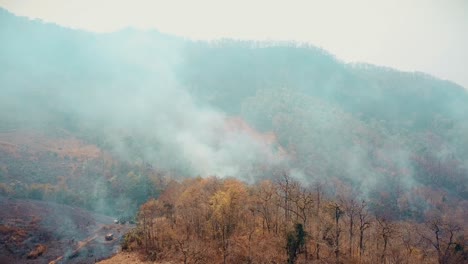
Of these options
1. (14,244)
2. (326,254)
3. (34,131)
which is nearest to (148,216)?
(14,244)

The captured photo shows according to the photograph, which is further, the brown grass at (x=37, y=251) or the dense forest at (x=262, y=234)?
the brown grass at (x=37, y=251)

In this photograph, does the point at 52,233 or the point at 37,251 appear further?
the point at 52,233

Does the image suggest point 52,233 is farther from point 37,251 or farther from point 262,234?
point 262,234

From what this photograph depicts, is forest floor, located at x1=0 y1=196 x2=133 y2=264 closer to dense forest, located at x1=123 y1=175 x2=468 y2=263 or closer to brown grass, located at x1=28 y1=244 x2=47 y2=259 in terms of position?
brown grass, located at x1=28 y1=244 x2=47 y2=259

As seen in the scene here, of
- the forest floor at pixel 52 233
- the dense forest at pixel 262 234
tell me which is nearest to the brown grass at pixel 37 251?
the forest floor at pixel 52 233

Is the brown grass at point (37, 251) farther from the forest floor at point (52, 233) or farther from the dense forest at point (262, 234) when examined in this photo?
the dense forest at point (262, 234)

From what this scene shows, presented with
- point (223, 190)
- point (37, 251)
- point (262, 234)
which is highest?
point (223, 190)

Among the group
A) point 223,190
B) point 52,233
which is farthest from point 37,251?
point 223,190

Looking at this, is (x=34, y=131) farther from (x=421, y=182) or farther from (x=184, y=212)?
(x=421, y=182)

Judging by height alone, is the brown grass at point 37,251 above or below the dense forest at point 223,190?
below

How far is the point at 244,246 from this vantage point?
56156 millimetres

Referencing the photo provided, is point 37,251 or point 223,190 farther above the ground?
point 223,190

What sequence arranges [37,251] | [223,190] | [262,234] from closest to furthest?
[262,234]
[223,190]
[37,251]

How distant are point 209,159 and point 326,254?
382 ft
